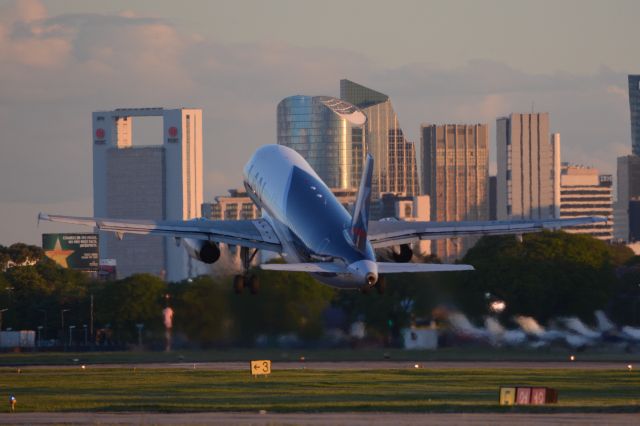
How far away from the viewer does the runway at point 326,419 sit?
7969 cm

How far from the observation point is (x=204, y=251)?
117562 mm

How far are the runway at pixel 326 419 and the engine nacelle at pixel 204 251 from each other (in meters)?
31.2

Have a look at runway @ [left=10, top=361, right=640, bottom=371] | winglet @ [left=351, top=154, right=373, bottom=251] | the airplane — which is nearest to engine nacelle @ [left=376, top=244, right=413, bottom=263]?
the airplane

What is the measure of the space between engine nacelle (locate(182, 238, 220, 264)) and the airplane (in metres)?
0.07

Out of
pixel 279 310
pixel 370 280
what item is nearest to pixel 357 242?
pixel 370 280

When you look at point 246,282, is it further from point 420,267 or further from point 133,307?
point 133,307

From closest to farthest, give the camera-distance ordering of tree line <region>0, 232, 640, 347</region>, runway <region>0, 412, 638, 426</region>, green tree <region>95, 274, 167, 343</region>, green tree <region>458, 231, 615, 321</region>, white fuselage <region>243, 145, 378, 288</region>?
runway <region>0, 412, 638, 426</region>, white fuselage <region>243, 145, 378, 288</region>, tree line <region>0, 232, 640, 347</region>, green tree <region>458, 231, 615, 321</region>, green tree <region>95, 274, 167, 343</region>

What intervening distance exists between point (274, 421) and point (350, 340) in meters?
58.5

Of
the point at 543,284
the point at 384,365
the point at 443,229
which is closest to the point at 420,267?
the point at 443,229

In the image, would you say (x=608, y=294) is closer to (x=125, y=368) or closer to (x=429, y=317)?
(x=429, y=317)

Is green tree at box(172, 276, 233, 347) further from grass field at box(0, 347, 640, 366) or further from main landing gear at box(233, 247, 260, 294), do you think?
main landing gear at box(233, 247, 260, 294)

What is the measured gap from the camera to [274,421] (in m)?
81.2

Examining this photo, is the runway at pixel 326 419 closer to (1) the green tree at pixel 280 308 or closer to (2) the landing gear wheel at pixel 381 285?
(2) the landing gear wheel at pixel 381 285

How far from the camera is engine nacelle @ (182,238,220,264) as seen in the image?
386ft
